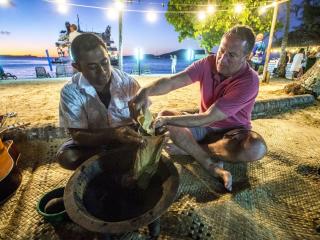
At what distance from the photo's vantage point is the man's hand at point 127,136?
76.4 inches

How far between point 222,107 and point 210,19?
12554mm

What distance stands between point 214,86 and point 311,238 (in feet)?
6.07

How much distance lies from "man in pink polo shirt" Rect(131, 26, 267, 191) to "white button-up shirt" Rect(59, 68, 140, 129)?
27cm

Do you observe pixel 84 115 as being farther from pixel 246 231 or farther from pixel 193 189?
pixel 246 231

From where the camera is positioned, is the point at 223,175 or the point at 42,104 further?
the point at 42,104

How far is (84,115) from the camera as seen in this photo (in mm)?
2406

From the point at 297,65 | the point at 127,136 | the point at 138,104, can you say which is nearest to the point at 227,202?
the point at 127,136

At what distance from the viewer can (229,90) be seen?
2408 mm

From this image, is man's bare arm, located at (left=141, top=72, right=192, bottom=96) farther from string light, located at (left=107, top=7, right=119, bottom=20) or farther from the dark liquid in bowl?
string light, located at (left=107, top=7, right=119, bottom=20)

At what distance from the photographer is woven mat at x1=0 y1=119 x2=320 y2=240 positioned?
1.79 meters

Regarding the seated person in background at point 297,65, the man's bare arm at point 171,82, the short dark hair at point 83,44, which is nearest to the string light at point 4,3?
the short dark hair at point 83,44

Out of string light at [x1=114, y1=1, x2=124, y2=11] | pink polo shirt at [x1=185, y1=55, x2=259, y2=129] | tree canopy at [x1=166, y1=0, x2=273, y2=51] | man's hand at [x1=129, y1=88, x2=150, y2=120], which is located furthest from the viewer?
tree canopy at [x1=166, y1=0, x2=273, y2=51]

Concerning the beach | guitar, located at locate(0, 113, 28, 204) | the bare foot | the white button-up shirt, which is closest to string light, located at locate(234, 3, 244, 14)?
the beach

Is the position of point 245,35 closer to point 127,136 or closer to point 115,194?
point 127,136
